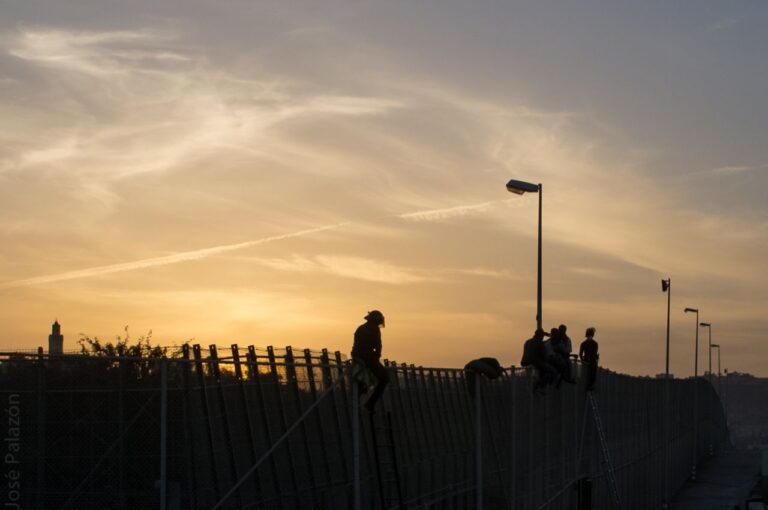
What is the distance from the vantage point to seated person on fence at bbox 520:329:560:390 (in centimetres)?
3162

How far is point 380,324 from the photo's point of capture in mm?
20094

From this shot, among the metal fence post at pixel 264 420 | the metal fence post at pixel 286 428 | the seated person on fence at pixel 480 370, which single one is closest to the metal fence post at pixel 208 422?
the metal fence post at pixel 264 420

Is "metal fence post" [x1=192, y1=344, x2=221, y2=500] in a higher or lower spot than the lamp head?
lower

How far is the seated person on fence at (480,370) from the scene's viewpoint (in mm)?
27766

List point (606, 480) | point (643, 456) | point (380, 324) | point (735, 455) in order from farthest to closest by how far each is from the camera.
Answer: point (735, 455), point (643, 456), point (606, 480), point (380, 324)

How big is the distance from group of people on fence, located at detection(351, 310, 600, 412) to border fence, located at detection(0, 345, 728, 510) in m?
0.34

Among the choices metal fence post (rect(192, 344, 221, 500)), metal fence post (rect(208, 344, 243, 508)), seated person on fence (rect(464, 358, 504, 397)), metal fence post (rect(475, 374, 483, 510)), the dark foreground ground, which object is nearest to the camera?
metal fence post (rect(192, 344, 221, 500))

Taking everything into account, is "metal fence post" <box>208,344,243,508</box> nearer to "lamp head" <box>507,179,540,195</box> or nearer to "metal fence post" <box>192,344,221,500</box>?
"metal fence post" <box>192,344,221,500</box>

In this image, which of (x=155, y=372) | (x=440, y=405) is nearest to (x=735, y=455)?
(x=440, y=405)

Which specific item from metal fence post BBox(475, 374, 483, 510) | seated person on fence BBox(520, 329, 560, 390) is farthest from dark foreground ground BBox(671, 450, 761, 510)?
metal fence post BBox(475, 374, 483, 510)

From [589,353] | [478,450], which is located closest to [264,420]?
[478,450]

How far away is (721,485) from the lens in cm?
8731

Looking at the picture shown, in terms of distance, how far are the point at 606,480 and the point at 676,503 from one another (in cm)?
3189

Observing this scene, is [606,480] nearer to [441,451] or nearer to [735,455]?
[441,451]
